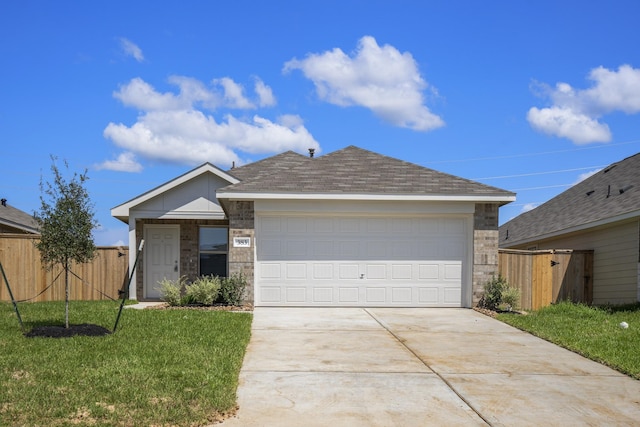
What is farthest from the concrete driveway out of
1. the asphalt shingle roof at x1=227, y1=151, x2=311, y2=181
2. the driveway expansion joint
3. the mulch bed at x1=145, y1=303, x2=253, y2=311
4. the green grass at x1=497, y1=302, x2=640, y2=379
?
the asphalt shingle roof at x1=227, y1=151, x2=311, y2=181

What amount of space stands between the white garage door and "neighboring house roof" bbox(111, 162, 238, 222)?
10.4ft

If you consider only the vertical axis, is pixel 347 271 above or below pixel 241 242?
below

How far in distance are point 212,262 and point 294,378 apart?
1124cm

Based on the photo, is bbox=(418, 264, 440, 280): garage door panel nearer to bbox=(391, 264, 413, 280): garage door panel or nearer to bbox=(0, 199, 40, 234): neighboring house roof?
bbox=(391, 264, 413, 280): garage door panel

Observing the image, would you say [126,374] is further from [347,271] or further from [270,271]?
[347,271]

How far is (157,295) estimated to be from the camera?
17922 mm

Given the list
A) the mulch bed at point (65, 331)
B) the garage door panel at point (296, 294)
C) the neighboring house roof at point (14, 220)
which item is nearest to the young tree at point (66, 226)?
the mulch bed at point (65, 331)

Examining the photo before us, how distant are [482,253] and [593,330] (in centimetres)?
386

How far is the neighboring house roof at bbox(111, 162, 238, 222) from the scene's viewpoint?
16.8 metres

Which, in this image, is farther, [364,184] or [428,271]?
[364,184]

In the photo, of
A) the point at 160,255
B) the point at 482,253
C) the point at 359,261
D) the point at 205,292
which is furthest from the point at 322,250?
the point at 160,255

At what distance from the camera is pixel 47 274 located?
1653cm

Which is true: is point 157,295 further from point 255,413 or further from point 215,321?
point 255,413

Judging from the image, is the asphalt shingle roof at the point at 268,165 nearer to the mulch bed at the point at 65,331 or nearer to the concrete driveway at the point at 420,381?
the concrete driveway at the point at 420,381
